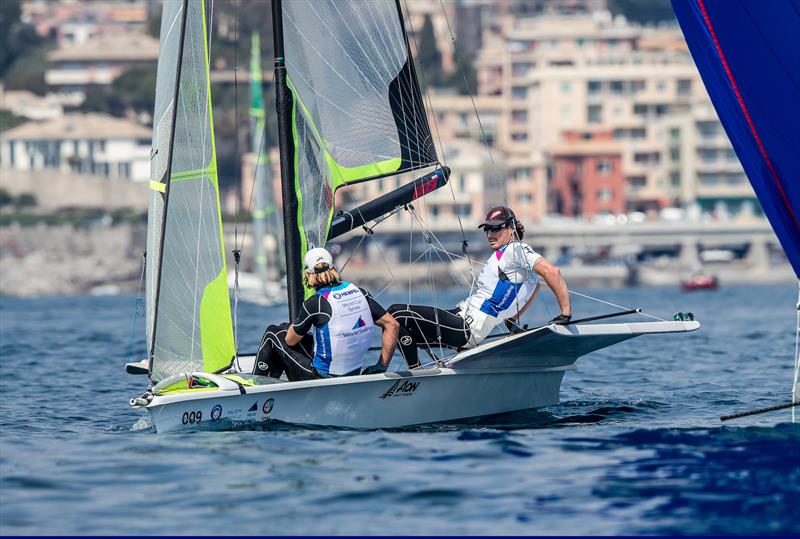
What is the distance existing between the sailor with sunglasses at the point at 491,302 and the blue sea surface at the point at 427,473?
2.06ft

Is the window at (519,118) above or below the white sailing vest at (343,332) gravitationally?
above

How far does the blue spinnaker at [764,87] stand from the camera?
12078mm

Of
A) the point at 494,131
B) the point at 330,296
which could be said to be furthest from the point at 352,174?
the point at 494,131

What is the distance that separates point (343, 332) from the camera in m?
13.0

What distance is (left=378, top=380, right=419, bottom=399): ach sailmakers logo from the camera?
1305cm

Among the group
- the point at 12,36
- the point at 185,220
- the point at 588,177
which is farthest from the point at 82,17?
the point at 185,220

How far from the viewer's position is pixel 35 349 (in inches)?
1098

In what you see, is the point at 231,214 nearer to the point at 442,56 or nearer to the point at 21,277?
the point at 21,277

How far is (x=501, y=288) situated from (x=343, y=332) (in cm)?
143

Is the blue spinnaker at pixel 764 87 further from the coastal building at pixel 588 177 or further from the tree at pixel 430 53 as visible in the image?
the tree at pixel 430 53

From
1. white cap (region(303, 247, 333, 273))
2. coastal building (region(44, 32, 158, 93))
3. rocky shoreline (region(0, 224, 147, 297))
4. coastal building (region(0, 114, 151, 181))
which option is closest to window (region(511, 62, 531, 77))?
coastal building (region(0, 114, 151, 181))

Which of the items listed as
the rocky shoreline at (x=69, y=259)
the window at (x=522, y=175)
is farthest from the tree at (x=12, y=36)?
the window at (x=522, y=175)

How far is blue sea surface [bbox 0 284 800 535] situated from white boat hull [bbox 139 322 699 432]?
0.15 metres

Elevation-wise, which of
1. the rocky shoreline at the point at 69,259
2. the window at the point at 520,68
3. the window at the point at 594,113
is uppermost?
the window at the point at 520,68
